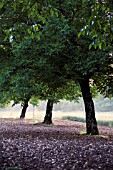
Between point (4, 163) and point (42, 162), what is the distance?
123 cm

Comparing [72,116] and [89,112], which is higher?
[89,112]

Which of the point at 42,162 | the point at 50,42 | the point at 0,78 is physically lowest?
the point at 42,162

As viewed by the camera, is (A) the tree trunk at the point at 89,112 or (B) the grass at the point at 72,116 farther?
(B) the grass at the point at 72,116

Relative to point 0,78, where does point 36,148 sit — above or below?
below

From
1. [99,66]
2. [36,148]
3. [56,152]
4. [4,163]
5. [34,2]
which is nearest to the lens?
[34,2]

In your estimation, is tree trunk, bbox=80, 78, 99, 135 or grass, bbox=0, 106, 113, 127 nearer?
tree trunk, bbox=80, 78, 99, 135

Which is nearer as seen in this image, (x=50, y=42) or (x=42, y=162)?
(x=42, y=162)

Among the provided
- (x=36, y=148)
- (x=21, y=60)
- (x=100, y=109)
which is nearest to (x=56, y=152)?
(x=36, y=148)

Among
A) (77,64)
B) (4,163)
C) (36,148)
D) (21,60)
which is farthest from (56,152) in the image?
(21,60)

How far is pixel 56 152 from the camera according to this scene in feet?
31.3

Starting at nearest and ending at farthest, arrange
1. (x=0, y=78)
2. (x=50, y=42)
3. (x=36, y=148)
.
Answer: (x=36, y=148)
(x=50, y=42)
(x=0, y=78)

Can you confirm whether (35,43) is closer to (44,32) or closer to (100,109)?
(44,32)

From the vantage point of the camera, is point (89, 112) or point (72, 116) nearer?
point (89, 112)

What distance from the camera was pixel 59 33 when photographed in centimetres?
1322
